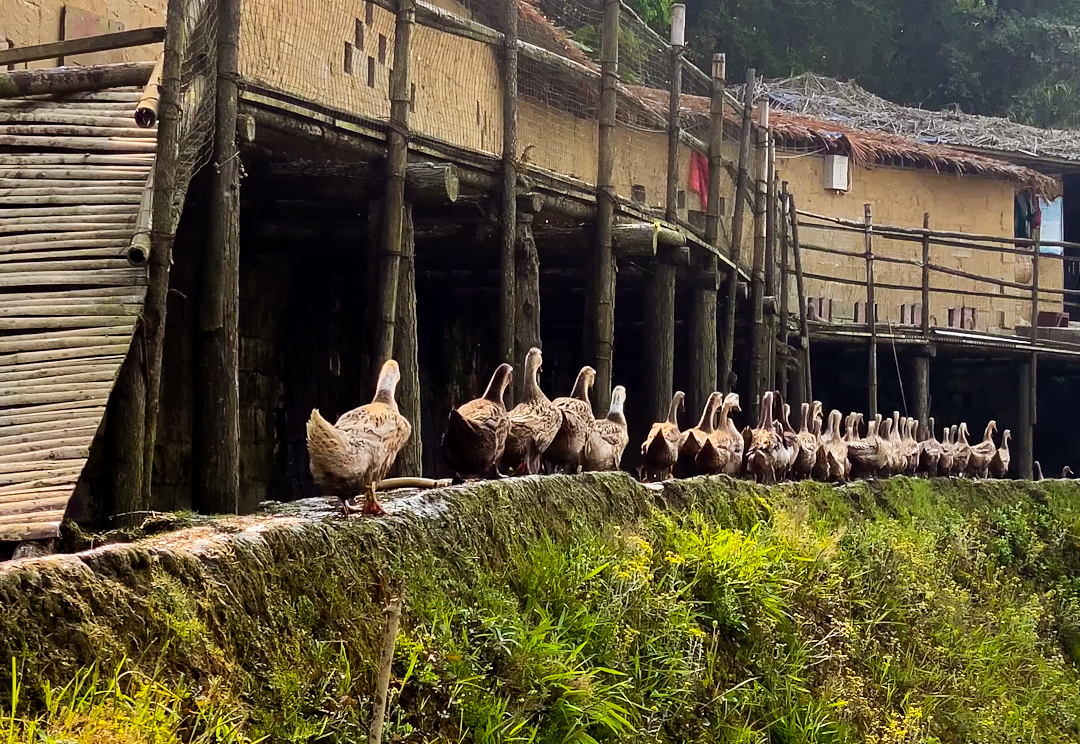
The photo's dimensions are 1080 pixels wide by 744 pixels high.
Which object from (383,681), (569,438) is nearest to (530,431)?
(569,438)

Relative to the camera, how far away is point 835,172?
23.1 meters

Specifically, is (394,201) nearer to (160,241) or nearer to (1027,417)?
(160,241)

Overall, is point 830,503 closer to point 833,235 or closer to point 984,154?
point 833,235

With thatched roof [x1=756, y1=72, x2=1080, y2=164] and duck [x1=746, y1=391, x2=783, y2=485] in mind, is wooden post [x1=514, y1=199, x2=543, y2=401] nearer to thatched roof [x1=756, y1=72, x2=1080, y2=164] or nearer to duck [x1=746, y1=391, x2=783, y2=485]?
duck [x1=746, y1=391, x2=783, y2=485]

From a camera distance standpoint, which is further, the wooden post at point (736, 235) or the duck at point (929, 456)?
the duck at point (929, 456)

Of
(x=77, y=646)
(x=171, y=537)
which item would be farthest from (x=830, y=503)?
(x=77, y=646)

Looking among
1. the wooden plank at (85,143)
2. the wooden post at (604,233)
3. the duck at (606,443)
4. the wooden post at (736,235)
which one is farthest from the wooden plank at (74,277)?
the wooden post at (736,235)

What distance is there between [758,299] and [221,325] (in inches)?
371

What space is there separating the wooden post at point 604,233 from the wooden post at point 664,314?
5.13 feet

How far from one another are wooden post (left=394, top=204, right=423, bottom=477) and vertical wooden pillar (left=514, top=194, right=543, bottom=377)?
1.33 meters

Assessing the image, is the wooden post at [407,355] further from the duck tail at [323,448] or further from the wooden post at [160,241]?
the duck tail at [323,448]

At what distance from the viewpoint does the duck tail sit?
6398 mm

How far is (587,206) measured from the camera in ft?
41.7

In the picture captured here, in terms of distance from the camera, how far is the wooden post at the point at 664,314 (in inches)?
557
